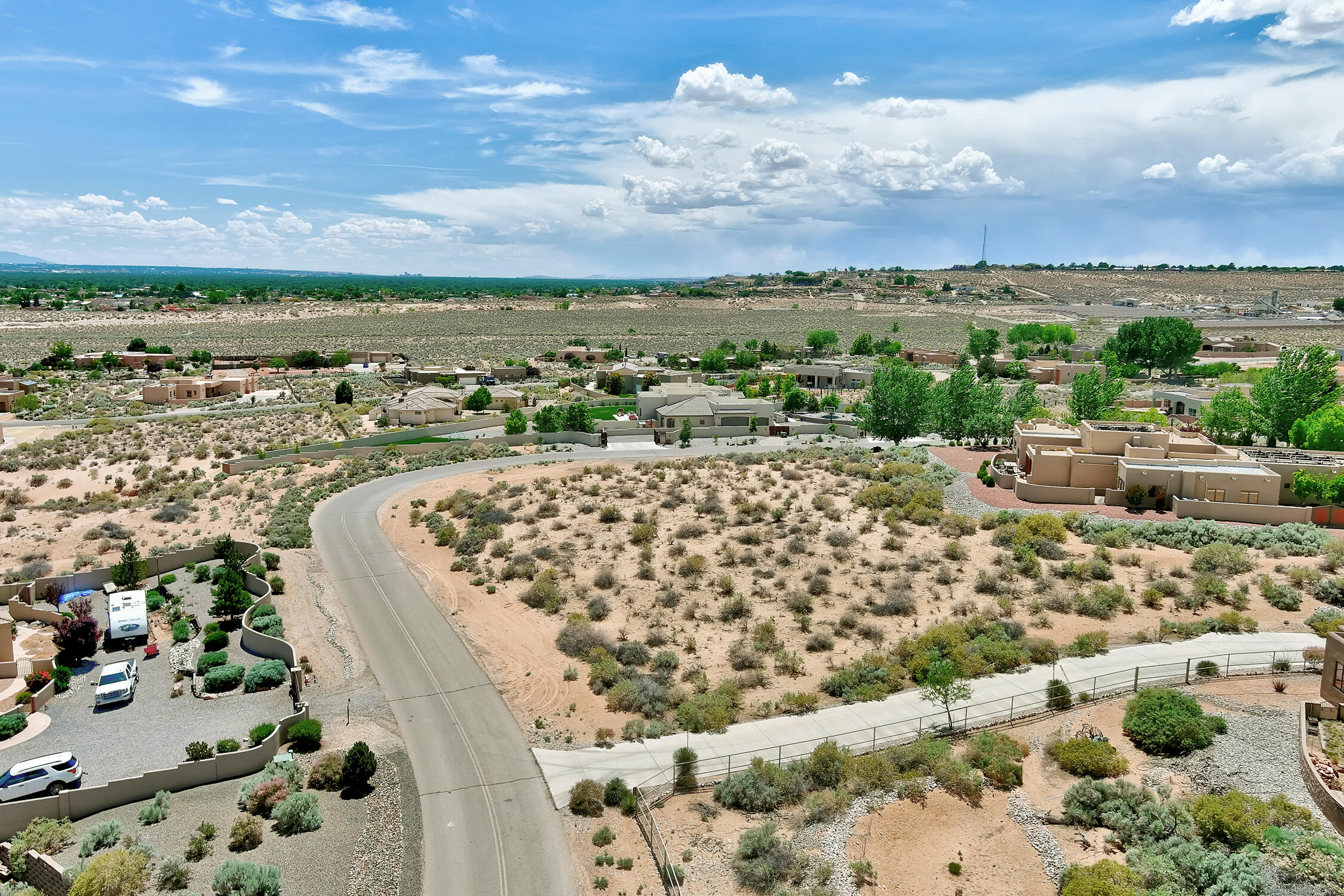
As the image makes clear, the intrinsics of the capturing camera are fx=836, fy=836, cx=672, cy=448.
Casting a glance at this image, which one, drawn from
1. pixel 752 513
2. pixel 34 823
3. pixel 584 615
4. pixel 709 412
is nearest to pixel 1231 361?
pixel 709 412

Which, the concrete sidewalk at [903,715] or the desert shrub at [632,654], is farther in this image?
the desert shrub at [632,654]

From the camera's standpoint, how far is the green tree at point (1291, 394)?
54.0m

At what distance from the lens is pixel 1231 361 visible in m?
104

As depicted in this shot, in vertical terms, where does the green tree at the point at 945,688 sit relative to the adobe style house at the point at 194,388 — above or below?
below

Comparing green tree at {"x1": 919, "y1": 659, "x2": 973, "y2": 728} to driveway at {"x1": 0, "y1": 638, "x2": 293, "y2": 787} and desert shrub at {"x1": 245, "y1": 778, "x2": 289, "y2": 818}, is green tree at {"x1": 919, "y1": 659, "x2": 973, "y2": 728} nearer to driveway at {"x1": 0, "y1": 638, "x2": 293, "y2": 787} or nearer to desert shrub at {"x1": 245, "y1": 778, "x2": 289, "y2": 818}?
desert shrub at {"x1": 245, "y1": 778, "x2": 289, "y2": 818}

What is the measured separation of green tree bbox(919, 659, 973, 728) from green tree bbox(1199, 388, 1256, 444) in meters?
42.0

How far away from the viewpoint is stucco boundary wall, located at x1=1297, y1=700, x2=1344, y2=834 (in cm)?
1811

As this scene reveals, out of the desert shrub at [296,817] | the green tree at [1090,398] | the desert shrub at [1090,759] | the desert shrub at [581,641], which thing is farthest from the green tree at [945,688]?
the green tree at [1090,398]

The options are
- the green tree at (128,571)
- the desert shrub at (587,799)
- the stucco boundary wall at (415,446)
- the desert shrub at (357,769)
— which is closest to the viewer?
the desert shrub at (587,799)

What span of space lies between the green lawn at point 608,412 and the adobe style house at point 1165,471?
3303cm

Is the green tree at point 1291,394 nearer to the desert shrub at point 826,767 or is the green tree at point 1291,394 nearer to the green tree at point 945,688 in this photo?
the green tree at point 945,688

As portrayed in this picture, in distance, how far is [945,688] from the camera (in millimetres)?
23234

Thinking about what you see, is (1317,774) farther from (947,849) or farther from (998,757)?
(947,849)

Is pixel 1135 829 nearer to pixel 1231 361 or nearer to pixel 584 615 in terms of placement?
pixel 584 615
